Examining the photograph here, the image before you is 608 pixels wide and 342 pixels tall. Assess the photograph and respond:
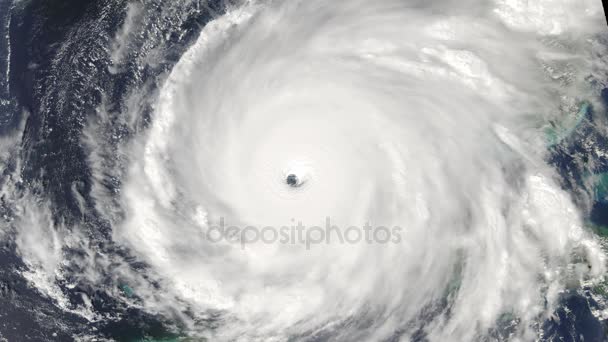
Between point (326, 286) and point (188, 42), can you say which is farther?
point (188, 42)

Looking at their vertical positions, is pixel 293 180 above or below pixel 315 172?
above

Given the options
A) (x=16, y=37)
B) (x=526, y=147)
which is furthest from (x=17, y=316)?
(x=526, y=147)

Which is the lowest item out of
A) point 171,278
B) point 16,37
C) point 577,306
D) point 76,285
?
point 577,306

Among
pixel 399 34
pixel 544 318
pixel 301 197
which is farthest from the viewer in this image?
pixel 399 34

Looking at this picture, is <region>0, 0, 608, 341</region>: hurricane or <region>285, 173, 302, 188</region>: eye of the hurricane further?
<region>285, 173, 302, 188</region>: eye of the hurricane

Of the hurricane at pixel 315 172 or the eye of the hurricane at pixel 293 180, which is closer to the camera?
the hurricane at pixel 315 172

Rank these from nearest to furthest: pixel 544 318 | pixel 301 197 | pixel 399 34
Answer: pixel 544 318 → pixel 301 197 → pixel 399 34

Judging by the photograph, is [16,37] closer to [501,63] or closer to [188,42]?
[188,42]

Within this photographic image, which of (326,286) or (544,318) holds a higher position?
(326,286)
